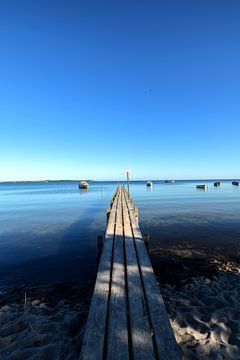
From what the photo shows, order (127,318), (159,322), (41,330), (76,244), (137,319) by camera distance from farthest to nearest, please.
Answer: (76,244)
(41,330)
(127,318)
(137,319)
(159,322)

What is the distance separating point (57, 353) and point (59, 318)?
138cm

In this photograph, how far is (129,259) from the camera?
6.41 meters

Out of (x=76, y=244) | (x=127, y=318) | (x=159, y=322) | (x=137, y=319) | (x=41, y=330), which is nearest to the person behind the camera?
(x=159, y=322)

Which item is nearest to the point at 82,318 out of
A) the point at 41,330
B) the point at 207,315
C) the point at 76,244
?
the point at 41,330

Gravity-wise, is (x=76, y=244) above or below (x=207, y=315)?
below

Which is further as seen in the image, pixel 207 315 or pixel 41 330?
pixel 207 315

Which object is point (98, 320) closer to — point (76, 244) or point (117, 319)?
point (117, 319)

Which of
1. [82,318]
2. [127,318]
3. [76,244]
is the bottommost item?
[76,244]

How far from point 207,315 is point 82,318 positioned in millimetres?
2980

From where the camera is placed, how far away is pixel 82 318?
5270 millimetres

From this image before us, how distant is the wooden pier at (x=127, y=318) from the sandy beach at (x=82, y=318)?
3.18 ft

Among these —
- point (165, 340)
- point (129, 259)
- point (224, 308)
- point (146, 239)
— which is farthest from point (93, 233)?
point (165, 340)

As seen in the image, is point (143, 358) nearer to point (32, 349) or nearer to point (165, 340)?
point (165, 340)

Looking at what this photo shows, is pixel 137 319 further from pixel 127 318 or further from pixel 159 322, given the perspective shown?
pixel 159 322
